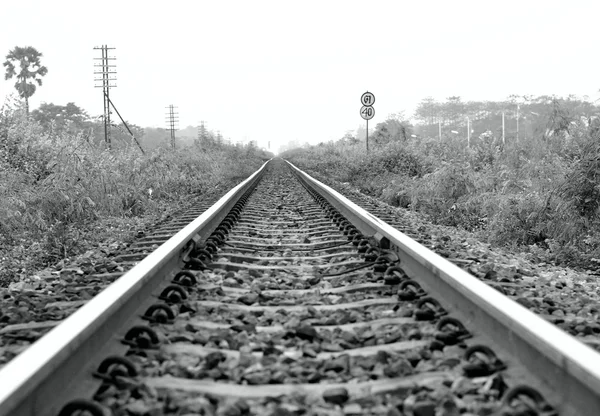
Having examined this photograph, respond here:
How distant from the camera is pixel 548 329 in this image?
1.83m

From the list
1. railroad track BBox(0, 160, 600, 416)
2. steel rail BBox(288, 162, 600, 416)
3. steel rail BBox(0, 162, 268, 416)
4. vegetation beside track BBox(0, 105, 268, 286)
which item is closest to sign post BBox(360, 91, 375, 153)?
vegetation beside track BBox(0, 105, 268, 286)

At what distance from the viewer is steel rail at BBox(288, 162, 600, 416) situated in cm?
152

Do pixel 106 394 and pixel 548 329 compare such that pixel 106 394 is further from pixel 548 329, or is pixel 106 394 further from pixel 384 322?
pixel 548 329

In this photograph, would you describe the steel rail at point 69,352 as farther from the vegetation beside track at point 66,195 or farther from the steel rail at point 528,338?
the vegetation beside track at point 66,195

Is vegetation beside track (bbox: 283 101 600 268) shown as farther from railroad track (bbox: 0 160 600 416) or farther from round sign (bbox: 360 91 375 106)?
round sign (bbox: 360 91 375 106)

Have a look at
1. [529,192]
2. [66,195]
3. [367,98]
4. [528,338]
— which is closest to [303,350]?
[528,338]

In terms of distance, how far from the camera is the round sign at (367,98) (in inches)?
766

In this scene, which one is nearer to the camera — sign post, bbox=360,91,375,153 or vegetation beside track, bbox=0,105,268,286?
vegetation beside track, bbox=0,105,268,286

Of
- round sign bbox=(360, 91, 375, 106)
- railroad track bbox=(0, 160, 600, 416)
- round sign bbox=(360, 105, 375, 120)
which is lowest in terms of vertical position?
railroad track bbox=(0, 160, 600, 416)

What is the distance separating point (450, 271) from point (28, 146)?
8900 mm

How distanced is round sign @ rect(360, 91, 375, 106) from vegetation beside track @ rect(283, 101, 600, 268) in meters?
6.15

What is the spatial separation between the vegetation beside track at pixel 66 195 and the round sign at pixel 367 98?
900cm

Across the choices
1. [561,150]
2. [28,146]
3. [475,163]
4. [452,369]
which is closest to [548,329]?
[452,369]

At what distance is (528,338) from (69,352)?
148 cm
